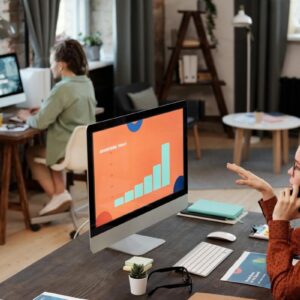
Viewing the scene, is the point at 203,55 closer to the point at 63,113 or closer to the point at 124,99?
the point at 124,99

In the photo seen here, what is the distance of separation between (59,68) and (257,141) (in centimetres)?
302

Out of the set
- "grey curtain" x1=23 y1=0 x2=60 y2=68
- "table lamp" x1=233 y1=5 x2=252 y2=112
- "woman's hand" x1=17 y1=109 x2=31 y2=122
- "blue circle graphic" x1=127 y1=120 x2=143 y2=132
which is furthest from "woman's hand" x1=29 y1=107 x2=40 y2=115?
"blue circle graphic" x1=127 y1=120 x2=143 y2=132

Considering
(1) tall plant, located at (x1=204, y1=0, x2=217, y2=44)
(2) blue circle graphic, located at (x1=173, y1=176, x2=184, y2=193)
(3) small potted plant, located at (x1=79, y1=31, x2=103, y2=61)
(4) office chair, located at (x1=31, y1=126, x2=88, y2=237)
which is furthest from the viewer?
(1) tall plant, located at (x1=204, y1=0, x2=217, y2=44)

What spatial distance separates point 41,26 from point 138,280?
3674 millimetres

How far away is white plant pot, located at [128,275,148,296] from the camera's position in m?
1.97

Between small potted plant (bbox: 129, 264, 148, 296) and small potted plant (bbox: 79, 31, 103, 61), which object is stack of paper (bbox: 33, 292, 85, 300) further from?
small potted plant (bbox: 79, 31, 103, 61)

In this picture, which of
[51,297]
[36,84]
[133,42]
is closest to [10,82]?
[36,84]

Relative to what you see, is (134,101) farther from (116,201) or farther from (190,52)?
(116,201)

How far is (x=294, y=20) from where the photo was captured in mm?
7102

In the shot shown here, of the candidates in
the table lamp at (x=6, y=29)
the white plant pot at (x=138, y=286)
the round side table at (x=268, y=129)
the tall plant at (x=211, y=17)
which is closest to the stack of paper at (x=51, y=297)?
the white plant pot at (x=138, y=286)

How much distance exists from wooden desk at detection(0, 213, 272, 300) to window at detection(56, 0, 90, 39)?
4.14 meters

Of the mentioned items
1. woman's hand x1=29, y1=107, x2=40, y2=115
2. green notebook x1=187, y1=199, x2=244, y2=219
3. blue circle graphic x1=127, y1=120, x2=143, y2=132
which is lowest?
woman's hand x1=29, y1=107, x2=40, y2=115

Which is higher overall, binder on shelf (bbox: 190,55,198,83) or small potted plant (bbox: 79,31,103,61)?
small potted plant (bbox: 79,31,103,61)

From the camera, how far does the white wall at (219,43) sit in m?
7.18
